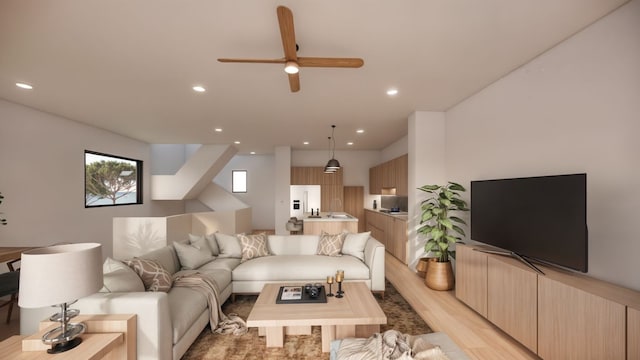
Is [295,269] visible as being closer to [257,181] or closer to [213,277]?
[213,277]

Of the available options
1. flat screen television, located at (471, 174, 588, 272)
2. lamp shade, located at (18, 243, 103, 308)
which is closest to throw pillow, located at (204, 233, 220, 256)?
lamp shade, located at (18, 243, 103, 308)

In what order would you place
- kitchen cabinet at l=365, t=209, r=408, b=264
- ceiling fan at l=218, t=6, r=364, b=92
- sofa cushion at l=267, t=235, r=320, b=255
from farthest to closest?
kitchen cabinet at l=365, t=209, r=408, b=264
sofa cushion at l=267, t=235, r=320, b=255
ceiling fan at l=218, t=6, r=364, b=92

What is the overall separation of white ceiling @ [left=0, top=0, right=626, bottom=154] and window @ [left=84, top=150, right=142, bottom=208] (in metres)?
1.36

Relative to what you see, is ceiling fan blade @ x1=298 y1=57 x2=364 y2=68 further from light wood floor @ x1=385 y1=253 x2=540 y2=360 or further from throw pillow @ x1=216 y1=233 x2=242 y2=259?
throw pillow @ x1=216 y1=233 x2=242 y2=259

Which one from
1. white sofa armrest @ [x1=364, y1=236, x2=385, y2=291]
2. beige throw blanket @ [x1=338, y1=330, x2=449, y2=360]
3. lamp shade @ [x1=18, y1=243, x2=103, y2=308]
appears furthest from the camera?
white sofa armrest @ [x1=364, y1=236, x2=385, y2=291]

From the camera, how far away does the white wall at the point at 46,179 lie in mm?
3746

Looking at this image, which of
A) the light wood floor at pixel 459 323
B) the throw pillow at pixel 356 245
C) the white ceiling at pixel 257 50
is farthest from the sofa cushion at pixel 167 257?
the light wood floor at pixel 459 323

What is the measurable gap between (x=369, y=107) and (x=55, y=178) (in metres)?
5.40

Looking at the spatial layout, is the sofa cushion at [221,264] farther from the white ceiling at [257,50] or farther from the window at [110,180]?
the window at [110,180]

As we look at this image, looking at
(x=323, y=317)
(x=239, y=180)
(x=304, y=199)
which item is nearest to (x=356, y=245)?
(x=323, y=317)

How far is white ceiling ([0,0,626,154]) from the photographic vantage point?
191cm

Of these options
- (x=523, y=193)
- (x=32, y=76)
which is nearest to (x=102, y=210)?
(x=32, y=76)

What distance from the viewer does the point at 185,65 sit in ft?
9.02

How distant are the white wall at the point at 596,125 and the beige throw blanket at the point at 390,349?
64.0 inches
